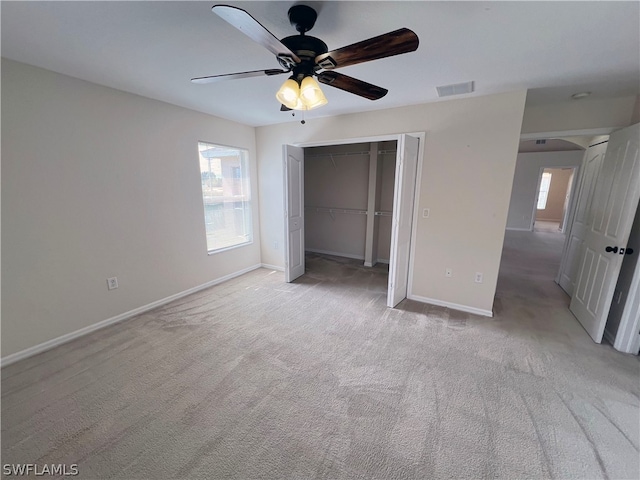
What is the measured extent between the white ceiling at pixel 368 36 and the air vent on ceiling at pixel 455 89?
91mm

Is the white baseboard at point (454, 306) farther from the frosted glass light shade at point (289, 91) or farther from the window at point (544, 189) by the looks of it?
the window at point (544, 189)

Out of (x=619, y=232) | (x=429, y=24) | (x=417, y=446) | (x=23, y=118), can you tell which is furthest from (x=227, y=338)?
(x=619, y=232)

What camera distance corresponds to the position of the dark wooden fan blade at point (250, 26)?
0.97 meters

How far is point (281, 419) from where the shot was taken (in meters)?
1.65

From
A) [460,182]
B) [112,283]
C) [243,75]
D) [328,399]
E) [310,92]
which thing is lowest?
[328,399]

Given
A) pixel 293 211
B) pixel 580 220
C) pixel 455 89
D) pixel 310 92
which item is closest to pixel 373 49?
pixel 310 92

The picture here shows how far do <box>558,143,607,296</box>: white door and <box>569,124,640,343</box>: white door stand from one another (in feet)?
1.65

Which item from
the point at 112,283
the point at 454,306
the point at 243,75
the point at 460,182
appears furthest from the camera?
the point at 454,306

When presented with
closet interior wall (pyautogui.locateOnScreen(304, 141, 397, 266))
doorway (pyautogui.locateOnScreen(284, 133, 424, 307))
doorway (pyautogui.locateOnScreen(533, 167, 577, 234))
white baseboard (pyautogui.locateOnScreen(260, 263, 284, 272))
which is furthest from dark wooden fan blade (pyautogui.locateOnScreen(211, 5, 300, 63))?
doorway (pyautogui.locateOnScreen(533, 167, 577, 234))

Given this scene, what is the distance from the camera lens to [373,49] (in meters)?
1.25

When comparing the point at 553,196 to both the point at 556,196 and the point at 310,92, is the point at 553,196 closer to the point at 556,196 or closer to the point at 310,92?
the point at 556,196

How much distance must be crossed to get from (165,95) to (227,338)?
2.66 m

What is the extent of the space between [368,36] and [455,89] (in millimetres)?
1314

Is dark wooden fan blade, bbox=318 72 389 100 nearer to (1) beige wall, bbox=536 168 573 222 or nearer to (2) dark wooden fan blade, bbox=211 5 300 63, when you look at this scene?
(2) dark wooden fan blade, bbox=211 5 300 63
